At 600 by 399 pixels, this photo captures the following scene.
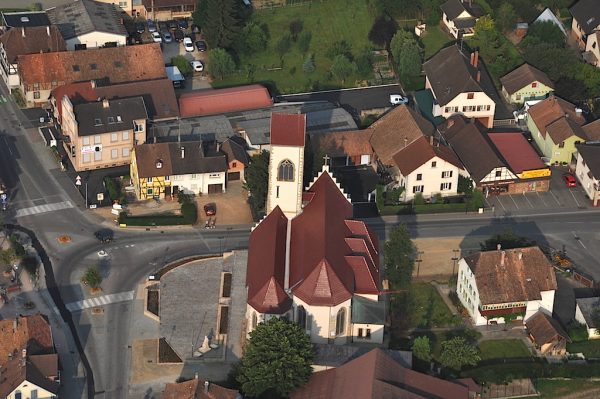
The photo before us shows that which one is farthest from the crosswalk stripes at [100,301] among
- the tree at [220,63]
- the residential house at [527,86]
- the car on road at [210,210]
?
the residential house at [527,86]

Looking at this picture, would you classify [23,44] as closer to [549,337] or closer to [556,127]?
[556,127]

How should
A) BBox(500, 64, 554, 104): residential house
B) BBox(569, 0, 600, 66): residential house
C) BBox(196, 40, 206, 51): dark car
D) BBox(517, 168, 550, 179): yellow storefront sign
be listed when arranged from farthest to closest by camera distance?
1. BBox(196, 40, 206, 51): dark car
2. BBox(569, 0, 600, 66): residential house
3. BBox(500, 64, 554, 104): residential house
4. BBox(517, 168, 550, 179): yellow storefront sign

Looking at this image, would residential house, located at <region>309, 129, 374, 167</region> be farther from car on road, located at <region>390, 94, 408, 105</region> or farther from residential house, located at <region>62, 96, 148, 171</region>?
residential house, located at <region>62, 96, 148, 171</region>

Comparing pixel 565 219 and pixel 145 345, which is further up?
pixel 565 219

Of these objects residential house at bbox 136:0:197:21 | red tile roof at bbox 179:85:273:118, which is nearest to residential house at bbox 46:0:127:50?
residential house at bbox 136:0:197:21

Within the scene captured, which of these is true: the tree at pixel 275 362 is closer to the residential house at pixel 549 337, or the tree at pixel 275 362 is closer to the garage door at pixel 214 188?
the residential house at pixel 549 337

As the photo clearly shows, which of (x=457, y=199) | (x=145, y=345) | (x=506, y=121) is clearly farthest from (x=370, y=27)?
(x=145, y=345)

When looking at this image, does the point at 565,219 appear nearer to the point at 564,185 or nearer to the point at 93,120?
the point at 564,185
